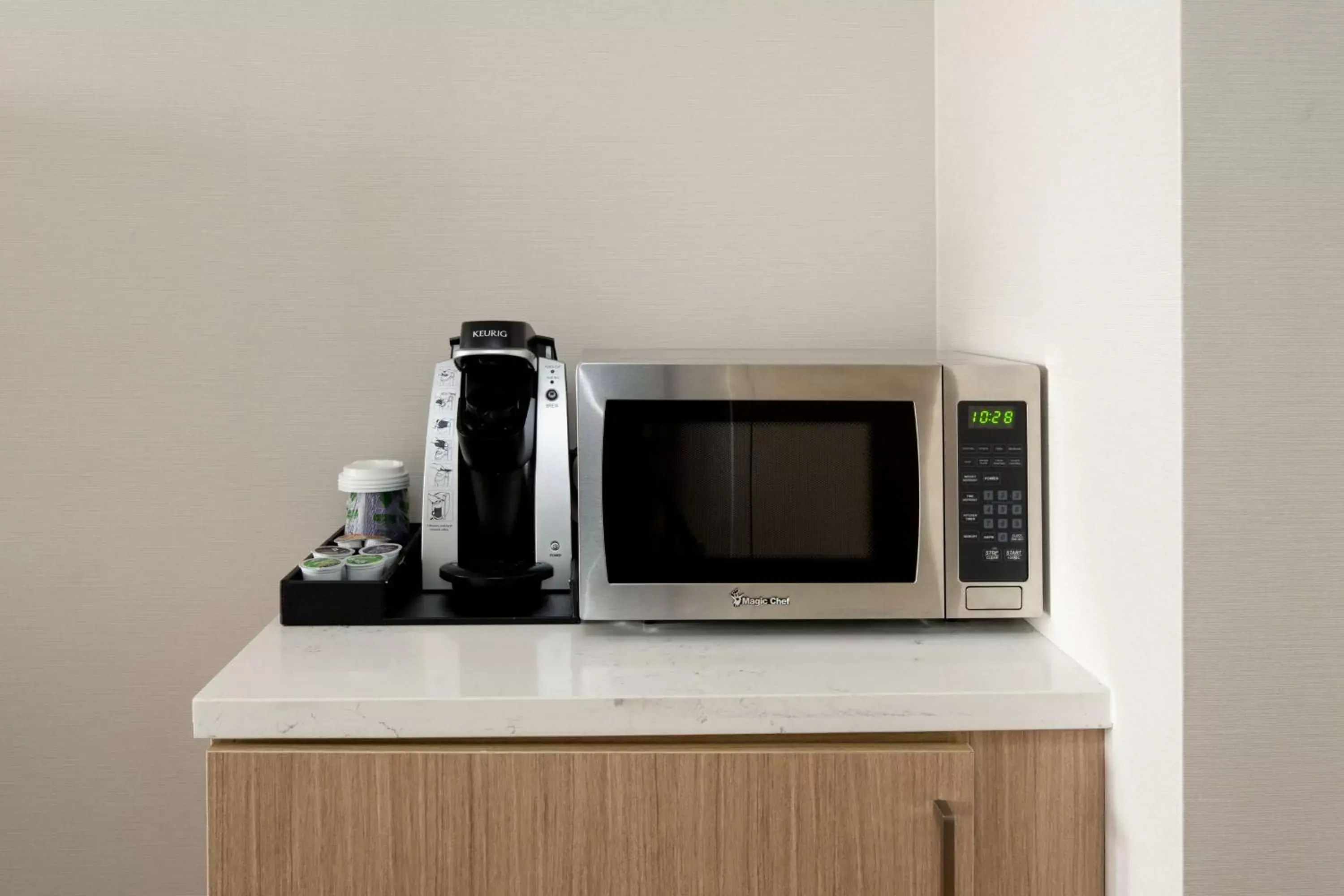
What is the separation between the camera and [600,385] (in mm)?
1343

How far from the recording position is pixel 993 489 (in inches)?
52.3

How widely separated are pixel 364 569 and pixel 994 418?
0.80 metres

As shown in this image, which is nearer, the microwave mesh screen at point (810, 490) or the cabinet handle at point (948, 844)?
the cabinet handle at point (948, 844)

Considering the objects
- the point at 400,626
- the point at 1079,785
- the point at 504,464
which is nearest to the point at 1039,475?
the point at 1079,785

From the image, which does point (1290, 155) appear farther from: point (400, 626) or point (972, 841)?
point (400, 626)

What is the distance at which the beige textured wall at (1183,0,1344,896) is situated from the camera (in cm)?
93

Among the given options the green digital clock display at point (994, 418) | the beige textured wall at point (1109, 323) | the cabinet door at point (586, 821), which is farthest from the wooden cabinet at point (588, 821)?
the green digital clock display at point (994, 418)

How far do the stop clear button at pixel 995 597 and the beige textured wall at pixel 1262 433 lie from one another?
383mm

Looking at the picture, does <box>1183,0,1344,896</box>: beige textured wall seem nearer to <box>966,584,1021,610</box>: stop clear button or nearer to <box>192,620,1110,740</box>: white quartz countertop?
<box>192,620,1110,740</box>: white quartz countertop

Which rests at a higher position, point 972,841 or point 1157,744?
point 1157,744

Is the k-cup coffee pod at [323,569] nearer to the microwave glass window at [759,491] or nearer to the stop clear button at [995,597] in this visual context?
the microwave glass window at [759,491]

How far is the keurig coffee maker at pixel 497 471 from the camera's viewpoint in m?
1.43

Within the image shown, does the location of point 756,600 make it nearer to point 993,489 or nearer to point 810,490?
point 810,490

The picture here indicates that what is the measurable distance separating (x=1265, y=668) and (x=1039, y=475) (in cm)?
41
